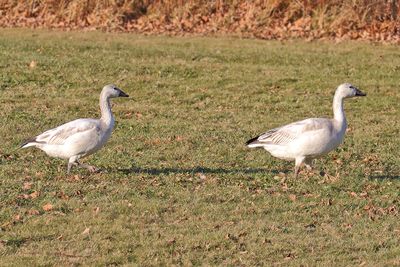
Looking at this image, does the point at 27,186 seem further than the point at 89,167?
No

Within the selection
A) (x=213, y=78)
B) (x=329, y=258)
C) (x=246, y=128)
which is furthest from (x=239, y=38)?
(x=329, y=258)

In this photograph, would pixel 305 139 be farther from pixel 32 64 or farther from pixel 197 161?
pixel 32 64

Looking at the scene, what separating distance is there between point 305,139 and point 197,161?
249 centimetres

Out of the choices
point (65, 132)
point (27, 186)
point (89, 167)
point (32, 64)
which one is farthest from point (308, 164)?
point (32, 64)

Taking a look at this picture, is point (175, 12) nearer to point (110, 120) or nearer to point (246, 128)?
point (246, 128)

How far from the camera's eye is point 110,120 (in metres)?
15.2

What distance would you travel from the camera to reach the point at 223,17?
110ft

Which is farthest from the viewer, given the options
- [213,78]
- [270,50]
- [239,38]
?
[239,38]

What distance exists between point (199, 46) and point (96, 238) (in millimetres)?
18892

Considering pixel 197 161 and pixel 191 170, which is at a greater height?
pixel 191 170

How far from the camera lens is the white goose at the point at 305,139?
14.8 metres

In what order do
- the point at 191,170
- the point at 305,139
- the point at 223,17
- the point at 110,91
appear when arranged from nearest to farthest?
the point at 305,139 < the point at 191,170 < the point at 110,91 < the point at 223,17

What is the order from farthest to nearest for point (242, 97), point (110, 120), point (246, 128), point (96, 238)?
point (242, 97)
point (246, 128)
point (110, 120)
point (96, 238)

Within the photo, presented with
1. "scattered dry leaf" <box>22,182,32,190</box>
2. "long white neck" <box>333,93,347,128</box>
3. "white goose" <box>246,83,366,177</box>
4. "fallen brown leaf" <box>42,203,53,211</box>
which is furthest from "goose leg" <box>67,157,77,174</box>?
"long white neck" <box>333,93,347,128</box>
